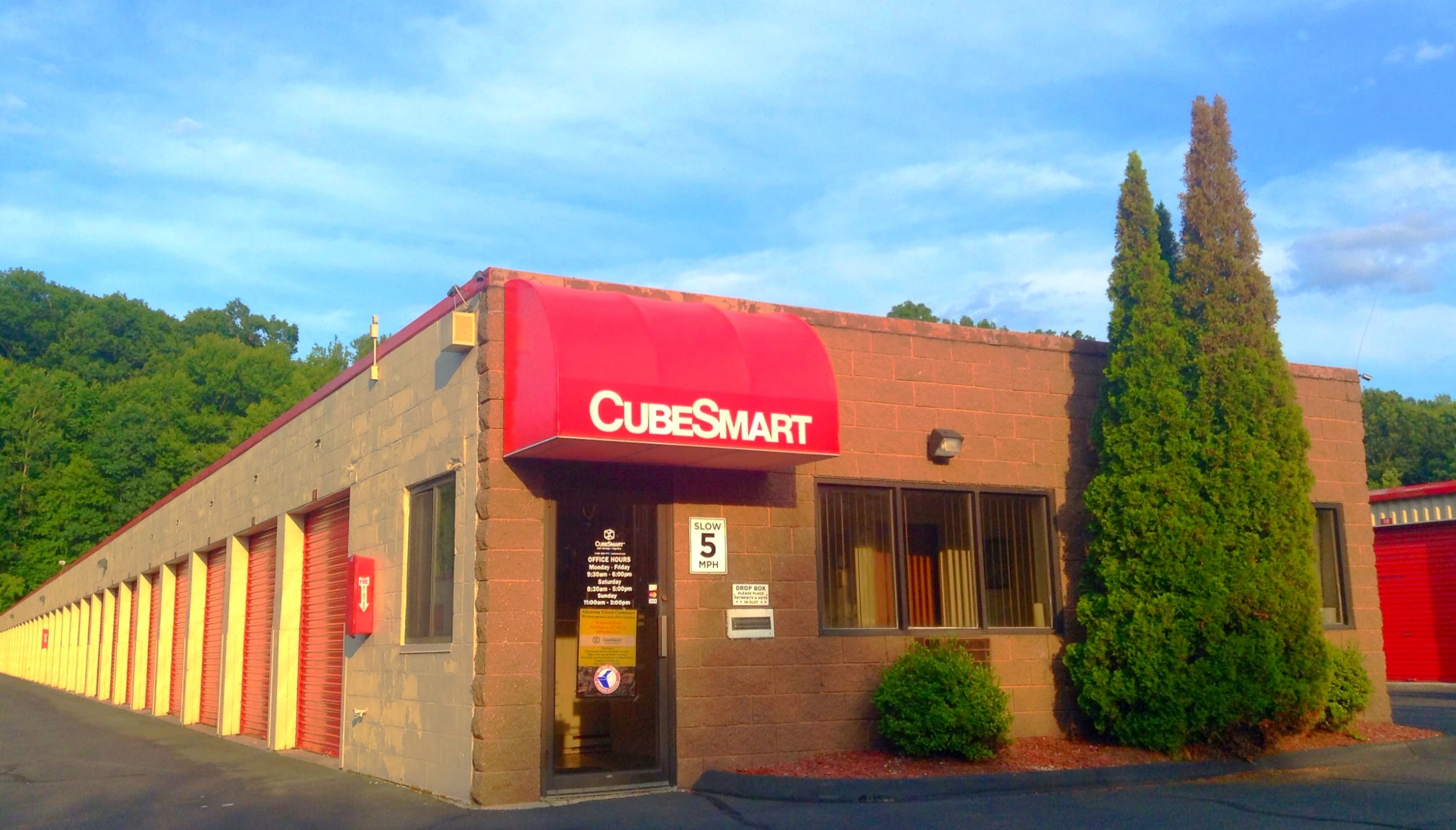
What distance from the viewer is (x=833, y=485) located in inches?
452

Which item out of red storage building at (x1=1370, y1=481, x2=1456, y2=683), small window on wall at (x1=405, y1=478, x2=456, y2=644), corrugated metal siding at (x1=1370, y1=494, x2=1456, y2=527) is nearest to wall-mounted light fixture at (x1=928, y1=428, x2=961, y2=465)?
small window on wall at (x1=405, y1=478, x2=456, y2=644)

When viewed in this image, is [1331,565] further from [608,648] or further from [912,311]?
[912,311]

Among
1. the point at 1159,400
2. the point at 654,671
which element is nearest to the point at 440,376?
the point at 654,671

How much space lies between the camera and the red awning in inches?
361

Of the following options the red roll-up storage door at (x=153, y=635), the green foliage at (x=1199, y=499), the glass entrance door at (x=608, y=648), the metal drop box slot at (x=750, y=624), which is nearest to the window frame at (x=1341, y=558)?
the green foliage at (x=1199, y=499)

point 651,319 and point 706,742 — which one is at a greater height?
point 651,319

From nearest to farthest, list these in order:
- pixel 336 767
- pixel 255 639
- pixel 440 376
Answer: pixel 440 376, pixel 336 767, pixel 255 639

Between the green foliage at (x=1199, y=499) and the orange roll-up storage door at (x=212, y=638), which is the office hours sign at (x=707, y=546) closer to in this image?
the green foliage at (x=1199, y=499)

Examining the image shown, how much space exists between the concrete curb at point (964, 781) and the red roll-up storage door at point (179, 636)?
16041 millimetres

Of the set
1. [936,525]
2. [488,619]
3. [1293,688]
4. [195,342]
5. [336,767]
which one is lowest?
[336,767]

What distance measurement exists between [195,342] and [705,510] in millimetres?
97992

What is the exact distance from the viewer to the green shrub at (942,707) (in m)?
10.1

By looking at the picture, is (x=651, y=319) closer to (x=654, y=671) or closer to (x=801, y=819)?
(x=654, y=671)

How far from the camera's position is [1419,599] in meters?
22.7
